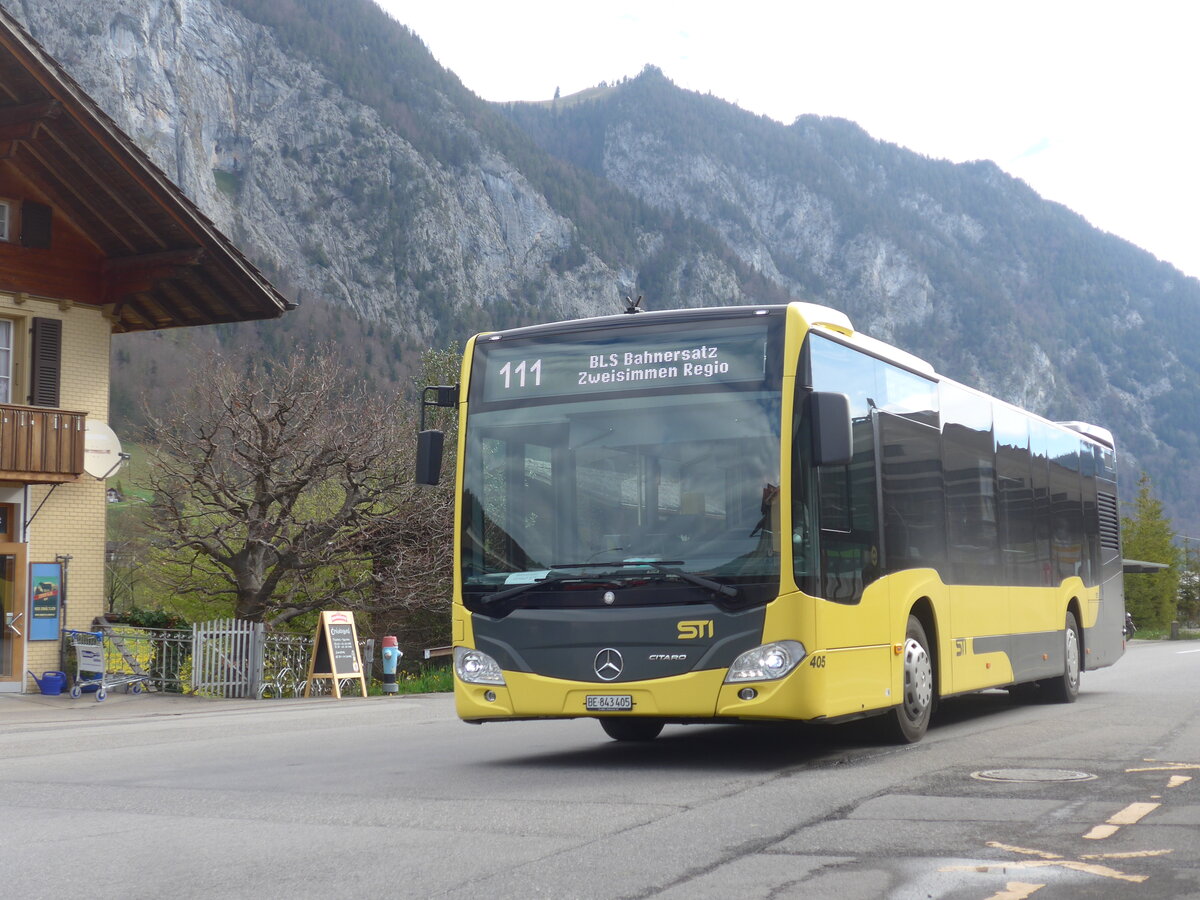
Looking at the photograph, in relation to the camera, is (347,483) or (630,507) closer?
(630,507)

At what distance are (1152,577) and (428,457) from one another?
238 ft

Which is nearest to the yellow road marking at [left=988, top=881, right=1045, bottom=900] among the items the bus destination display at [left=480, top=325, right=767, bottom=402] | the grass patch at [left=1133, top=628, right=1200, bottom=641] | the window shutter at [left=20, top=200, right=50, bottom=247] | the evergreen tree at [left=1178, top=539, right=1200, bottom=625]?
the bus destination display at [left=480, top=325, right=767, bottom=402]

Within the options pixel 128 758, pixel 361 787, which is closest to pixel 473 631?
pixel 361 787

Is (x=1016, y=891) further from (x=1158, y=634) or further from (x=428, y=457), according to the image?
(x=1158, y=634)

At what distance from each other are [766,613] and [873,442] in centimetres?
212

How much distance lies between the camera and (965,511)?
41.7 feet

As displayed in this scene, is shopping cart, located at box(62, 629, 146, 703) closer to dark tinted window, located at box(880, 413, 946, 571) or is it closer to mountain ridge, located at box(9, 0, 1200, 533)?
dark tinted window, located at box(880, 413, 946, 571)

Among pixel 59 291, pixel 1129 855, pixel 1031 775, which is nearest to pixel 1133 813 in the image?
pixel 1129 855

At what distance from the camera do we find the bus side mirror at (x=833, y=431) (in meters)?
9.22

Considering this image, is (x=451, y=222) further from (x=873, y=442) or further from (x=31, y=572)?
(x=873, y=442)

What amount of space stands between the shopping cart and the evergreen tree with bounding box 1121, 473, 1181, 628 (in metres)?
62.7

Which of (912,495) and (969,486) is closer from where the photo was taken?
(912,495)

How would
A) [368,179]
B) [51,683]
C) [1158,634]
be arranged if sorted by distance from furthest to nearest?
[368,179]
[1158,634]
[51,683]

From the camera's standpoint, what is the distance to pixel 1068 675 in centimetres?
1648
